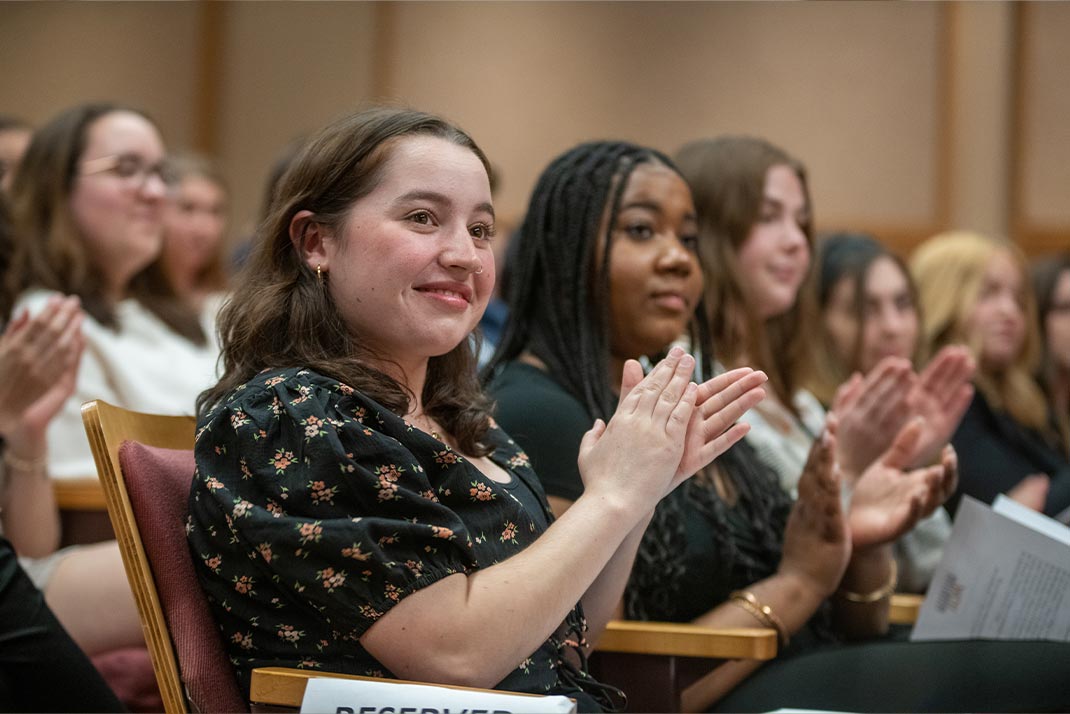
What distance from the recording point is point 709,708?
1.65m

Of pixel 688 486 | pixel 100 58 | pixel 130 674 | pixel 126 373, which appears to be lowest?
pixel 130 674

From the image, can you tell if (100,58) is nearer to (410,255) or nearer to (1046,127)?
(1046,127)

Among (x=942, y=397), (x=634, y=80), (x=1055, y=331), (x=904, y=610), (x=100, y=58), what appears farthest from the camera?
(x=634, y=80)

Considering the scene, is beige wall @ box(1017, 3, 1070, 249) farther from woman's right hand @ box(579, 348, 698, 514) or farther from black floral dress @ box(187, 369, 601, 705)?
black floral dress @ box(187, 369, 601, 705)

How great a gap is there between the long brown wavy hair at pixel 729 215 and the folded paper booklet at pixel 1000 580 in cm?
58

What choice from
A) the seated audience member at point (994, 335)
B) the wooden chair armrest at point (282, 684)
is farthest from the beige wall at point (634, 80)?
the wooden chair armrest at point (282, 684)

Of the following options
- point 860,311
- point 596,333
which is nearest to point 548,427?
point 596,333

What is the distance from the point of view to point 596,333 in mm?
1842

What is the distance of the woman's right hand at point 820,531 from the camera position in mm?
1740

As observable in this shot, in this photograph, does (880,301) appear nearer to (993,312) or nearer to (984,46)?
(993,312)

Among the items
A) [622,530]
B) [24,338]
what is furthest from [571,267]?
[24,338]

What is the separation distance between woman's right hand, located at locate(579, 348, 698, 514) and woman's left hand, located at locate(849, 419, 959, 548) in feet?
2.45

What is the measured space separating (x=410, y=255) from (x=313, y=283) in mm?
122

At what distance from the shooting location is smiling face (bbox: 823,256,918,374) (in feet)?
9.72
